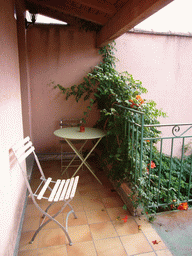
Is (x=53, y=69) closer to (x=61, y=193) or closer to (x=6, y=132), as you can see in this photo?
(x=6, y=132)

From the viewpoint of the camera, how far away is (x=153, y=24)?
4.45m

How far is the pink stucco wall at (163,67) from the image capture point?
14.3 ft

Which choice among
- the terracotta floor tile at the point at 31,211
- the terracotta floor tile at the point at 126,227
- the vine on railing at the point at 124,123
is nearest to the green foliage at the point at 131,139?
the vine on railing at the point at 124,123

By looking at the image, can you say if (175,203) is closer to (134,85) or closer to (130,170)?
(130,170)

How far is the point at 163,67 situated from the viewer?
4.61 meters

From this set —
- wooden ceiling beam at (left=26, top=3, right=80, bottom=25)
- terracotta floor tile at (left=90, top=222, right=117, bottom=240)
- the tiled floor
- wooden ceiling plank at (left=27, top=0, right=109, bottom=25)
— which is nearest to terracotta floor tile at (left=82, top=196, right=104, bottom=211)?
the tiled floor

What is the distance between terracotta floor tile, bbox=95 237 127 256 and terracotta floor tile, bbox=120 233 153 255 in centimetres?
5

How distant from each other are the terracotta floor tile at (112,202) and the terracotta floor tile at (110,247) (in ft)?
2.02

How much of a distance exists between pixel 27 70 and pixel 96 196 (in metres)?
2.58

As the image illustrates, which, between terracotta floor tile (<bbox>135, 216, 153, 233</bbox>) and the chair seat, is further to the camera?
terracotta floor tile (<bbox>135, 216, 153, 233</bbox>)

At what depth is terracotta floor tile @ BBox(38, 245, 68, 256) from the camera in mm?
1987

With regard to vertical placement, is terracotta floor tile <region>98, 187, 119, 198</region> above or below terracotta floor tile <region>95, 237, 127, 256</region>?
above

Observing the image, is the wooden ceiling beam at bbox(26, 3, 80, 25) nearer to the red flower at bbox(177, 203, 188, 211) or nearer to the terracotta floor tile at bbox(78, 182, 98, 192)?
the terracotta floor tile at bbox(78, 182, 98, 192)

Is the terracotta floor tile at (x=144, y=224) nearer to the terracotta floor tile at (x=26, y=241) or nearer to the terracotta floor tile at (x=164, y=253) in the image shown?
the terracotta floor tile at (x=164, y=253)
